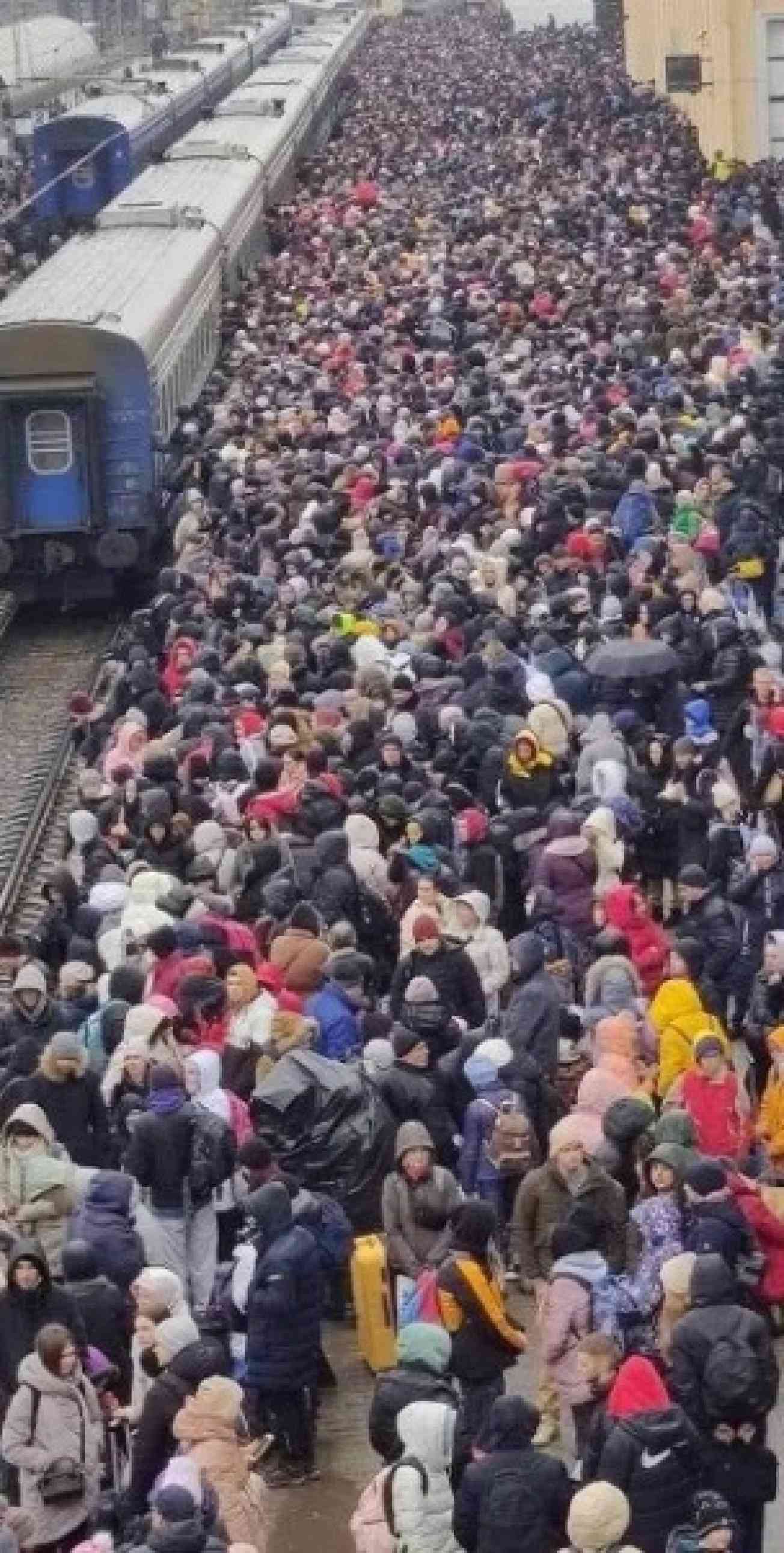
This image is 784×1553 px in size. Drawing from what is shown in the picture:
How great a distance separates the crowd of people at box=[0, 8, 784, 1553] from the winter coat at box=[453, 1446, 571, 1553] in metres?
0.01

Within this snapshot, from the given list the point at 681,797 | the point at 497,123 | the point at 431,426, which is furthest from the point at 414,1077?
the point at 497,123

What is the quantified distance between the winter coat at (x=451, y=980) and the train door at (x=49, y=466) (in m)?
12.6

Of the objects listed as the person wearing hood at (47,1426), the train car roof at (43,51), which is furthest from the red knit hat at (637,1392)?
the train car roof at (43,51)

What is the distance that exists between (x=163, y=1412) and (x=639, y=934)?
5.01 metres

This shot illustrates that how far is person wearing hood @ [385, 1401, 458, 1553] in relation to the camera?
9641mm

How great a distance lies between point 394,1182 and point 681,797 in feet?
16.8

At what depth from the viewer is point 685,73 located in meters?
49.0

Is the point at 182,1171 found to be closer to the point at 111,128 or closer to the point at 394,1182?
the point at 394,1182

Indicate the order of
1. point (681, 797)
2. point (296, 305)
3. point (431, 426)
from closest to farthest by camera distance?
point (681, 797)
point (431, 426)
point (296, 305)

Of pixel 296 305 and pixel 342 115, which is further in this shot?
pixel 342 115

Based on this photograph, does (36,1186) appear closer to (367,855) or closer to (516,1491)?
(516,1491)

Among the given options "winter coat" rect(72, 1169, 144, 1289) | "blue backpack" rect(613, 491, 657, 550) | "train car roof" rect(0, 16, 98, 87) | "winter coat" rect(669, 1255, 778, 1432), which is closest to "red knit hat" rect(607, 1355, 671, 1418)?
"winter coat" rect(669, 1255, 778, 1432)

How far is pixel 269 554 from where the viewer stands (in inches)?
900

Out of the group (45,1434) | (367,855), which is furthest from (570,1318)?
(367,855)
